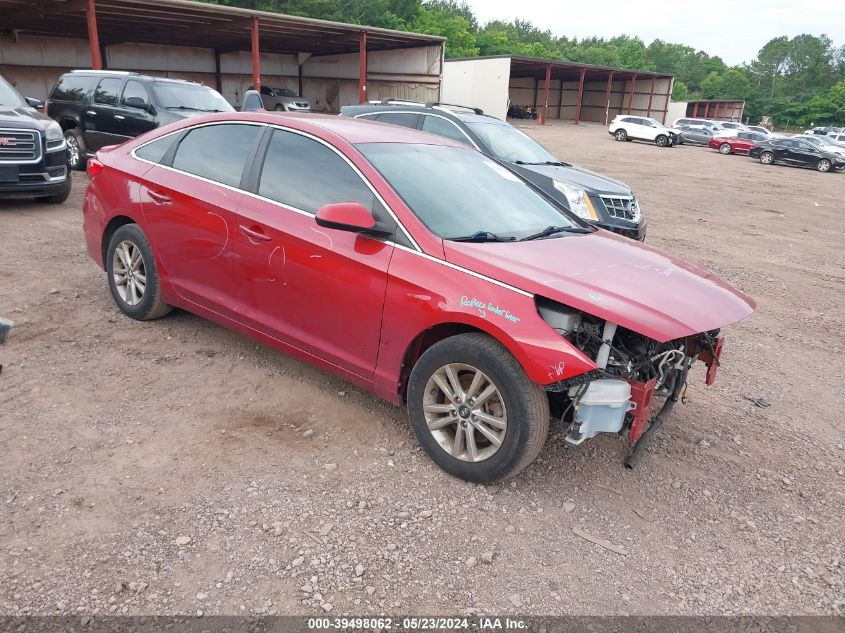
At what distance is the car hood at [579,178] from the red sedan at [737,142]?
1066 inches

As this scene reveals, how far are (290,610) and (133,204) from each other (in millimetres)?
3399

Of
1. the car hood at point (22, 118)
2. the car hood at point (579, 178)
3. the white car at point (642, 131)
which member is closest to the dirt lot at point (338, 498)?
the car hood at point (579, 178)

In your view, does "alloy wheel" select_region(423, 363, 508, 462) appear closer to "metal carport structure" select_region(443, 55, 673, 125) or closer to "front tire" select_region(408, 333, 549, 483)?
"front tire" select_region(408, 333, 549, 483)

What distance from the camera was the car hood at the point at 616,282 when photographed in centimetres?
295

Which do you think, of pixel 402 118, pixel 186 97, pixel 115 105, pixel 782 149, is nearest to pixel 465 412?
pixel 402 118

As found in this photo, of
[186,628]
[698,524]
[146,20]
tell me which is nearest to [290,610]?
[186,628]

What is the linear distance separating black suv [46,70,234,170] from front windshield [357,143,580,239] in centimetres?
805

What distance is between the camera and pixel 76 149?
39.5ft

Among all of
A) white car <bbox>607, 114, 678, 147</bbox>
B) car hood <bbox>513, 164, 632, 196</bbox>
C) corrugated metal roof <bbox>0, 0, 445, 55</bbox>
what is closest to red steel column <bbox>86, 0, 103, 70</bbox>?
corrugated metal roof <bbox>0, 0, 445, 55</bbox>

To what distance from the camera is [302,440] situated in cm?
368

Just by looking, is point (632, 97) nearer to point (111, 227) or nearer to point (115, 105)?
point (115, 105)

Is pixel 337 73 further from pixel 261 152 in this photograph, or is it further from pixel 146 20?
pixel 261 152

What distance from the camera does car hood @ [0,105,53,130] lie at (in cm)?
827

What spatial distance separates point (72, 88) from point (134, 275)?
908 centimetres
